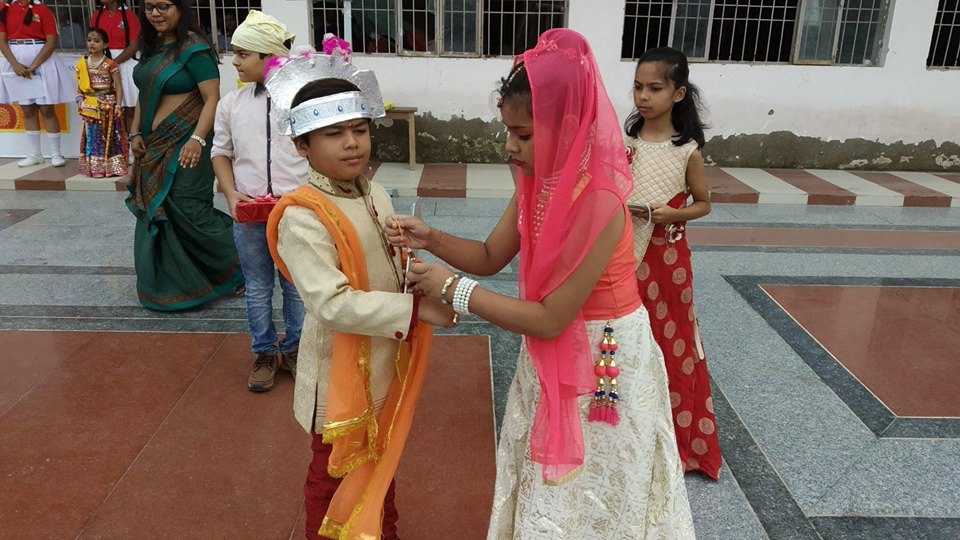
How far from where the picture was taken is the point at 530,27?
8281mm

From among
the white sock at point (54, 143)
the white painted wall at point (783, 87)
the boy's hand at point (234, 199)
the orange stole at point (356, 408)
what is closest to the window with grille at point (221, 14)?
the white painted wall at point (783, 87)

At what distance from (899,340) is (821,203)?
3609 millimetres

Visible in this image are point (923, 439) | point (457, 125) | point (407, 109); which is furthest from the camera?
point (457, 125)

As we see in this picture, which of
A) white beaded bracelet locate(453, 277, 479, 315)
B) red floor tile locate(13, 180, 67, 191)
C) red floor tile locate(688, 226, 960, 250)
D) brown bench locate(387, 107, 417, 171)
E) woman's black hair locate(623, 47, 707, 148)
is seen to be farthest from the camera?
brown bench locate(387, 107, 417, 171)

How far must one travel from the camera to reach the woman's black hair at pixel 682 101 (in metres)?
2.68

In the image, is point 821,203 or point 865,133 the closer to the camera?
point 821,203

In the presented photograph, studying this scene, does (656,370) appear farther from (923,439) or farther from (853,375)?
(853,375)

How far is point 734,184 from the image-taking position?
25.6 ft

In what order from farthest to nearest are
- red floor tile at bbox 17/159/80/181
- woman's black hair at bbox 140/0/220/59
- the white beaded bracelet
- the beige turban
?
red floor tile at bbox 17/159/80/181 → woman's black hair at bbox 140/0/220/59 → the beige turban → the white beaded bracelet

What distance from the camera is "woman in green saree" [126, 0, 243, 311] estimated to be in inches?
151

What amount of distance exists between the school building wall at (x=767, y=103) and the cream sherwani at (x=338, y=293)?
6370 mm

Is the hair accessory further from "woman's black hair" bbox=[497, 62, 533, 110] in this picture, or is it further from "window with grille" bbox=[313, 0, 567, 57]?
"window with grille" bbox=[313, 0, 567, 57]

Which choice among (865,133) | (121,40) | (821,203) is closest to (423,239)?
(821,203)

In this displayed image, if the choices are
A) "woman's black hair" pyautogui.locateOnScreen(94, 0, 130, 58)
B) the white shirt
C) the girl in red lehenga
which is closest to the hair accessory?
the girl in red lehenga
